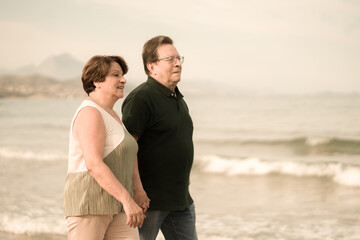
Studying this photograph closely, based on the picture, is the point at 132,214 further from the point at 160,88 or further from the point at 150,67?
the point at 150,67

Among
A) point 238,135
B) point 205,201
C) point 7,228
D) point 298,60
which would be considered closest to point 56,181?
point 205,201

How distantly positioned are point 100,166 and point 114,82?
0.43m

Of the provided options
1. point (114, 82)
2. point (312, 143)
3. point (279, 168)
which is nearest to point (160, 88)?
point (114, 82)

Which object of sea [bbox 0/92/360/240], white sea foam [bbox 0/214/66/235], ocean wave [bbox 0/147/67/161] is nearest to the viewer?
white sea foam [bbox 0/214/66/235]

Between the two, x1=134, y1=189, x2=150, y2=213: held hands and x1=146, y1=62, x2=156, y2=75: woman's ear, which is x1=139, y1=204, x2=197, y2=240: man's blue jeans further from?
x1=146, y1=62, x2=156, y2=75: woman's ear

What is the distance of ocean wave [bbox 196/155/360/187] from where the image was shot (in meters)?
11.6

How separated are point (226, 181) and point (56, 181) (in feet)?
13.3

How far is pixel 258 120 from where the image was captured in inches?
1033

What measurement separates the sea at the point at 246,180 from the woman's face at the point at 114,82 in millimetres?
3462

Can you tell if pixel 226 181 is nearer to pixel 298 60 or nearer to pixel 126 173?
pixel 126 173

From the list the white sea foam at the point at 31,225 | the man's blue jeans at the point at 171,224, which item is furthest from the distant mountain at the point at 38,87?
the man's blue jeans at the point at 171,224

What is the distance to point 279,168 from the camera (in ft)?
42.8

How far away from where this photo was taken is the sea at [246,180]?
576cm

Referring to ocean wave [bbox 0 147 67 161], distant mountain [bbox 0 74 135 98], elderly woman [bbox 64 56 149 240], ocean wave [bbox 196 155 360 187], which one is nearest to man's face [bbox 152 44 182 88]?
elderly woman [bbox 64 56 149 240]
